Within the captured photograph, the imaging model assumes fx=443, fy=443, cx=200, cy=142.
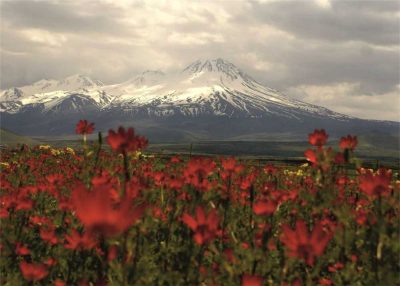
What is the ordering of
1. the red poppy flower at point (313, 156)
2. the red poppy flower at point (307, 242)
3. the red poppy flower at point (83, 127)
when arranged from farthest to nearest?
the red poppy flower at point (83, 127), the red poppy flower at point (313, 156), the red poppy flower at point (307, 242)

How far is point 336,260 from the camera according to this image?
5430mm

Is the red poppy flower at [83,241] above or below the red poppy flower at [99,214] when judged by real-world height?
below

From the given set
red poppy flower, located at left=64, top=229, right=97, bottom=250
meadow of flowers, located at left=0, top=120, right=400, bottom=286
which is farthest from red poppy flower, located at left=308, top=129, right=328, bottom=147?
red poppy flower, located at left=64, top=229, right=97, bottom=250

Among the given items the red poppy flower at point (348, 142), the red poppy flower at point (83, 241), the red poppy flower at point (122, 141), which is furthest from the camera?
the red poppy flower at point (348, 142)

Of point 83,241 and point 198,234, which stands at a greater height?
point 198,234

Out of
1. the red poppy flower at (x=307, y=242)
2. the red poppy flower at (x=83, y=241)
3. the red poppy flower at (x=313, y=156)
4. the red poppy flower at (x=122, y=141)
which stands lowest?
the red poppy flower at (x=83, y=241)

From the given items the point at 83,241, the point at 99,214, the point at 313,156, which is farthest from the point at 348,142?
the point at 99,214

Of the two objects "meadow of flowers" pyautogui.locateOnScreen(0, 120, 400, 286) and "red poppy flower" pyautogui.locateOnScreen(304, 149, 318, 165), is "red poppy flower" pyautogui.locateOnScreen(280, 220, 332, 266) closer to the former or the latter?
"meadow of flowers" pyautogui.locateOnScreen(0, 120, 400, 286)

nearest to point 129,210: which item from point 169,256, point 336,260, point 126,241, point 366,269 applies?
point 126,241

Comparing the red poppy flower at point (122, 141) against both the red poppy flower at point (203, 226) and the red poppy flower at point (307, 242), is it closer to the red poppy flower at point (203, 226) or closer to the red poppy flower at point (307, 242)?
the red poppy flower at point (203, 226)

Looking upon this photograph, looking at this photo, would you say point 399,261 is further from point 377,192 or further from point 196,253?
point 196,253

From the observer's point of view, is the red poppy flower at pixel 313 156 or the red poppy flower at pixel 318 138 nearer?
the red poppy flower at pixel 313 156

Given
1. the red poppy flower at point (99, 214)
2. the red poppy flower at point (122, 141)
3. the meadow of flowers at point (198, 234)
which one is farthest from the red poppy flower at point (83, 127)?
the red poppy flower at point (99, 214)

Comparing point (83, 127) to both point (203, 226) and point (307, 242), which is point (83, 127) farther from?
point (307, 242)
